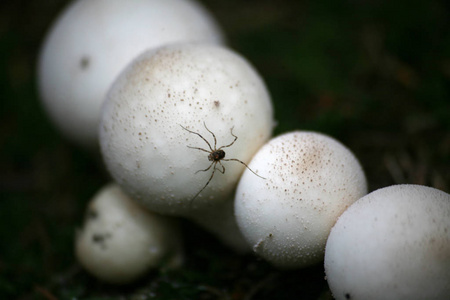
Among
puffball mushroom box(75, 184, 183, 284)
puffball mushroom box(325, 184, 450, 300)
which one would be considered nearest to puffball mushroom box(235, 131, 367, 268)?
puffball mushroom box(325, 184, 450, 300)

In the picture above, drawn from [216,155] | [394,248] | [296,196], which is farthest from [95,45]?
[394,248]

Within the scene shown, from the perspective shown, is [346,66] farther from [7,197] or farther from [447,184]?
[7,197]

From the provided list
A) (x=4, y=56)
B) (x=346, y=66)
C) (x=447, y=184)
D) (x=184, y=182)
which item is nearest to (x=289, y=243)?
(x=184, y=182)

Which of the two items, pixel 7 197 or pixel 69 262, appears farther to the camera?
pixel 7 197

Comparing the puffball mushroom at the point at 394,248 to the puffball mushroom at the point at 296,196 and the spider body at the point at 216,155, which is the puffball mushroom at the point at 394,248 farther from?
the spider body at the point at 216,155

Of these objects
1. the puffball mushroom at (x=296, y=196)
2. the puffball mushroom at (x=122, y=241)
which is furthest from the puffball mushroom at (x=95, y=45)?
the puffball mushroom at (x=296, y=196)
